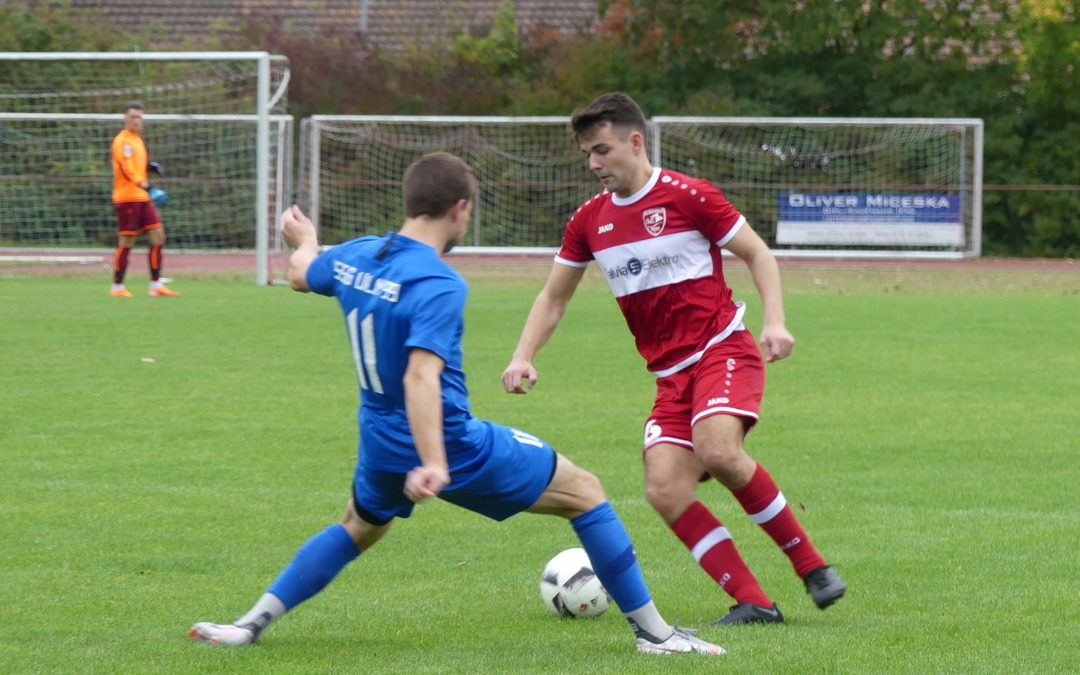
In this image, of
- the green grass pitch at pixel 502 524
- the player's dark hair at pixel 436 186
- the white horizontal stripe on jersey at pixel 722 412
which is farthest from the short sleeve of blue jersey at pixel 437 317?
the white horizontal stripe on jersey at pixel 722 412

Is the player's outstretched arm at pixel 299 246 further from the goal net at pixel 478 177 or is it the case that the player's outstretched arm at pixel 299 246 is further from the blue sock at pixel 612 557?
the goal net at pixel 478 177

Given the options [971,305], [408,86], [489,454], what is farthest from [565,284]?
[408,86]

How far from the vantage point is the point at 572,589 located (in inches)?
194

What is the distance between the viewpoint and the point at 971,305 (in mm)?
17188

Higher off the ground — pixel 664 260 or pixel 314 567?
pixel 664 260

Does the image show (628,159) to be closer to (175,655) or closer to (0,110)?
(175,655)

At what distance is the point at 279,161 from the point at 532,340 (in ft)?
60.7

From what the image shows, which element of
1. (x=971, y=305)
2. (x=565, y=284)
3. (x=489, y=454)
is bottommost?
(x=971, y=305)

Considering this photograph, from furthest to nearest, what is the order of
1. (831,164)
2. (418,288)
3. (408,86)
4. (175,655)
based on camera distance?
(408,86), (831,164), (175,655), (418,288)

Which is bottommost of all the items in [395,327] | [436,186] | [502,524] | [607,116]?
[502,524]

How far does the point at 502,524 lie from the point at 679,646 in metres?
2.14

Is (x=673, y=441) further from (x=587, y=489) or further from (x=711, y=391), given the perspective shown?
(x=587, y=489)

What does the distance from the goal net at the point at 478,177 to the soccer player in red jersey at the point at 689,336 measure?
71.7ft

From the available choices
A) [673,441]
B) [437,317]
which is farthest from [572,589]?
[437,317]
